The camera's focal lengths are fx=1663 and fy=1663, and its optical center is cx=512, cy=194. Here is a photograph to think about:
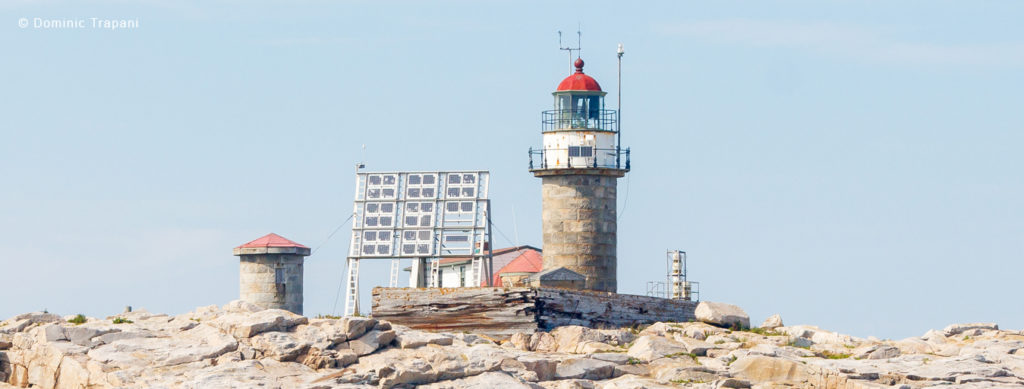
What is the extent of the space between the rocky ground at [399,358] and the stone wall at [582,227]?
6885 millimetres

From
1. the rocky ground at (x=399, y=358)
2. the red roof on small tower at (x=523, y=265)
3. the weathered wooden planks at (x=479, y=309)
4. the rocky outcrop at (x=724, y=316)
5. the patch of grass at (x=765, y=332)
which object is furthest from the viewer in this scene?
the red roof on small tower at (x=523, y=265)

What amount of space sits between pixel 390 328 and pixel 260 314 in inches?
117

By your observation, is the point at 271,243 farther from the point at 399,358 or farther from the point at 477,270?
the point at 399,358

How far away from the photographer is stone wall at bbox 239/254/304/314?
186 feet

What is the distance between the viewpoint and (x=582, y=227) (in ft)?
161

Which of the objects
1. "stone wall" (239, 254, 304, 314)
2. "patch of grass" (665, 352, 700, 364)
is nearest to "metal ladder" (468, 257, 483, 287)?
"stone wall" (239, 254, 304, 314)

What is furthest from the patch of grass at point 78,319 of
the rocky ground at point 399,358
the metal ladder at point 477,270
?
the metal ladder at point 477,270

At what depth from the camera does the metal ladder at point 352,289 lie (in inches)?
1964

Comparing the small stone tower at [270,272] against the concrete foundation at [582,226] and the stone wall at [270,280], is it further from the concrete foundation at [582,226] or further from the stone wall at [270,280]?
the concrete foundation at [582,226]

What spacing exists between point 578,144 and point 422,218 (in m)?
5.21

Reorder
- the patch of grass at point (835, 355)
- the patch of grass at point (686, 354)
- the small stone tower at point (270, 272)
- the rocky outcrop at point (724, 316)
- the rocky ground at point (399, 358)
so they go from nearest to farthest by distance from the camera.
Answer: the rocky ground at point (399, 358), the patch of grass at point (686, 354), the patch of grass at point (835, 355), the rocky outcrop at point (724, 316), the small stone tower at point (270, 272)

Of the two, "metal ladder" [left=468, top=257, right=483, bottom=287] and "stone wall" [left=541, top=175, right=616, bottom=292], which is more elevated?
"stone wall" [left=541, top=175, right=616, bottom=292]

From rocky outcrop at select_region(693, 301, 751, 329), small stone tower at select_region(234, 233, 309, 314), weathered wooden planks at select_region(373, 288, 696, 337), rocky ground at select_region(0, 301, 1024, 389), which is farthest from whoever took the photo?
small stone tower at select_region(234, 233, 309, 314)

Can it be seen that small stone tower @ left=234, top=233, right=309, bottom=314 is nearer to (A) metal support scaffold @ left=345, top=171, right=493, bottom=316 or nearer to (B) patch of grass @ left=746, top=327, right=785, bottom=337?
(A) metal support scaffold @ left=345, top=171, right=493, bottom=316
